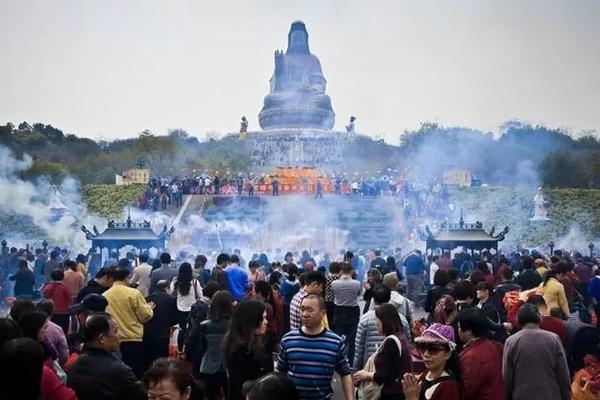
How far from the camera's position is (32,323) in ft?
17.7

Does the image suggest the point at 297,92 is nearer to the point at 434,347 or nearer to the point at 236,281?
the point at 236,281

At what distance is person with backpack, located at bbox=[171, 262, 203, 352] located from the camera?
9977 mm

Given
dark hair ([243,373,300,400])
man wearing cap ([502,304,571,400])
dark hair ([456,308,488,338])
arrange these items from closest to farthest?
1. dark hair ([243,373,300,400])
2. dark hair ([456,308,488,338])
3. man wearing cap ([502,304,571,400])

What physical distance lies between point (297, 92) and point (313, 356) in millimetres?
65054

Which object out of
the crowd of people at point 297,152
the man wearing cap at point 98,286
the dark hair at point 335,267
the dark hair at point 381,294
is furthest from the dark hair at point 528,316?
the crowd of people at point 297,152

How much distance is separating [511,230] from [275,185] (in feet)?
40.9

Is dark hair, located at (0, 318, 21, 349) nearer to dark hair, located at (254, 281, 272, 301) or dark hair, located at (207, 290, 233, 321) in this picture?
dark hair, located at (207, 290, 233, 321)

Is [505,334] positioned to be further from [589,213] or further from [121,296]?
[589,213]

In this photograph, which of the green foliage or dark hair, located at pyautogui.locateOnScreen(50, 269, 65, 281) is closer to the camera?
dark hair, located at pyautogui.locateOnScreen(50, 269, 65, 281)

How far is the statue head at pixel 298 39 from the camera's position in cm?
7119

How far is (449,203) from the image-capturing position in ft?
132

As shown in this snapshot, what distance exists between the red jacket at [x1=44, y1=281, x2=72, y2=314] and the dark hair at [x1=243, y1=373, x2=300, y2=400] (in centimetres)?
810

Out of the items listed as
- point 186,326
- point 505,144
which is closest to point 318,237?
point 186,326

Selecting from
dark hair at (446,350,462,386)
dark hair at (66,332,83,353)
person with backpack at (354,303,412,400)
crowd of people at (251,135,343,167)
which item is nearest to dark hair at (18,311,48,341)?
dark hair at (66,332,83,353)
